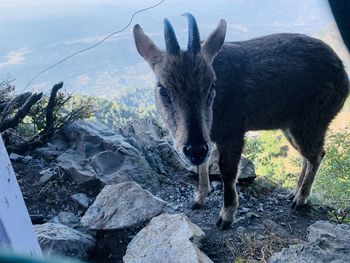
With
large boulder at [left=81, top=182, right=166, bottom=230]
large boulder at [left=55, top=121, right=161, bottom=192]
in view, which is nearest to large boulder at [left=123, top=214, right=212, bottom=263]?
large boulder at [left=81, top=182, right=166, bottom=230]

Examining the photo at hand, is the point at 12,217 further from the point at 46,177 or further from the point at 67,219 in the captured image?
the point at 46,177

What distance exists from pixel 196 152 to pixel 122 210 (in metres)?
1.11

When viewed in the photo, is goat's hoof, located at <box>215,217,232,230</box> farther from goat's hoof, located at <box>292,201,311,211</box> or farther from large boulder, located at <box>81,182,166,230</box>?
goat's hoof, located at <box>292,201,311,211</box>

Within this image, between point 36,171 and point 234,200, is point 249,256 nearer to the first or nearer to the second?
point 234,200

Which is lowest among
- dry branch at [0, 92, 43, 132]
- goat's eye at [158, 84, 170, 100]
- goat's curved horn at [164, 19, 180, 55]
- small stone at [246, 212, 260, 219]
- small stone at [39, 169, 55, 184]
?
small stone at [246, 212, 260, 219]

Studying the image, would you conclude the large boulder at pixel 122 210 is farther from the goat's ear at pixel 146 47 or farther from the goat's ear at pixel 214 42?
the goat's ear at pixel 214 42

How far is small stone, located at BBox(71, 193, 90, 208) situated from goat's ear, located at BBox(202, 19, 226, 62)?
2.12 meters

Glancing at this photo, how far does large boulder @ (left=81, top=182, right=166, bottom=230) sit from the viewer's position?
4.29 meters

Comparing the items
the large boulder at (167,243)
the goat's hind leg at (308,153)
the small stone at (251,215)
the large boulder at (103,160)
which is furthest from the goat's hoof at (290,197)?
the large boulder at (167,243)

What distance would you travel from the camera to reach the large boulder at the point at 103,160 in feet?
17.4

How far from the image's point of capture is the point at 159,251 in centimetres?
365

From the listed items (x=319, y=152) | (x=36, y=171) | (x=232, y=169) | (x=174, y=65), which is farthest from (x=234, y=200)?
(x=36, y=171)

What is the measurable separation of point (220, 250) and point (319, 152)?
6.00 feet

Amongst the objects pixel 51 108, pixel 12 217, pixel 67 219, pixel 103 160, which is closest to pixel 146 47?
pixel 103 160
